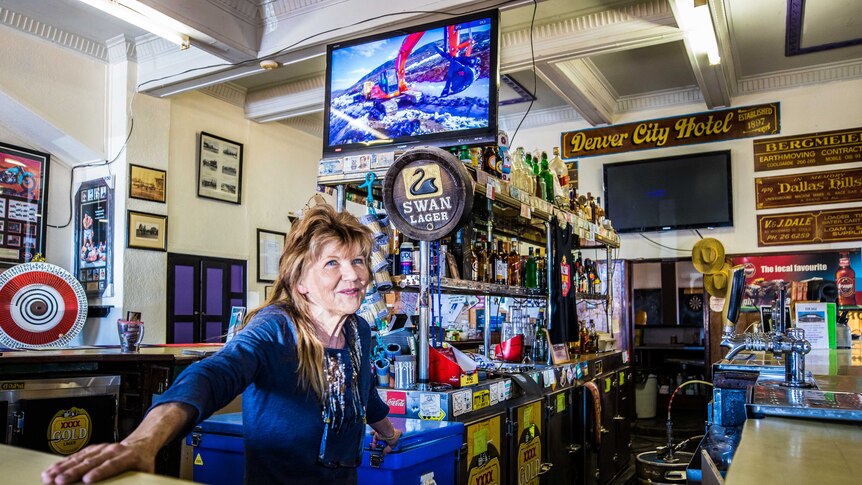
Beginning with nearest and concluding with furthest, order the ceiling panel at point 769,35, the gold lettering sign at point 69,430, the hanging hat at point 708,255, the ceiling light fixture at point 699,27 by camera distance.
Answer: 1. the gold lettering sign at point 69,430
2. the ceiling light fixture at point 699,27
3. the ceiling panel at point 769,35
4. the hanging hat at point 708,255

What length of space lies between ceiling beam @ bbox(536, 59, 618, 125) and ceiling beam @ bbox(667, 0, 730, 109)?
1102 mm

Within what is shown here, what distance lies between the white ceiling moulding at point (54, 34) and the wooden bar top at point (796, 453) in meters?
6.53

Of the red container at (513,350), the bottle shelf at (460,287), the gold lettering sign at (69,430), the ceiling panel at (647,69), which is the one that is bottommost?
the gold lettering sign at (69,430)

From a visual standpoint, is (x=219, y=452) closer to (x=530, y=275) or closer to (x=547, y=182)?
(x=530, y=275)

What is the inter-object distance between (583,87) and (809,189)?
9.29 feet

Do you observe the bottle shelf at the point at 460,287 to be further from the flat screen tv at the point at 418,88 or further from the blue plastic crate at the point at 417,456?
the flat screen tv at the point at 418,88

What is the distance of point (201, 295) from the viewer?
7352 millimetres

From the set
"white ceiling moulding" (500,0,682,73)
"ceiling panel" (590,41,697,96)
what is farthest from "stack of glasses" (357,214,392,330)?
"ceiling panel" (590,41,697,96)

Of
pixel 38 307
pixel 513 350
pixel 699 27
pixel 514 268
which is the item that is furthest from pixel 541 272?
pixel 38 307

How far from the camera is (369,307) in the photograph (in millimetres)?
2980

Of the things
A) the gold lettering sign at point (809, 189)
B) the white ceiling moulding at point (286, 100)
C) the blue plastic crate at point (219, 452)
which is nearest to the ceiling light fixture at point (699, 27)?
the gold lettering sign at point (809, 189)

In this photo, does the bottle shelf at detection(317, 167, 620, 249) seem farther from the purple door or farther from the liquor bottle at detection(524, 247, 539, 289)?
the purple door

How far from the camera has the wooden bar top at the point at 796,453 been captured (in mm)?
1163

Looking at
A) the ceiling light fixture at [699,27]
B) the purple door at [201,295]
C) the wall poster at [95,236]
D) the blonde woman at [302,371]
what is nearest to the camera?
the blonde woman at [302,371]
